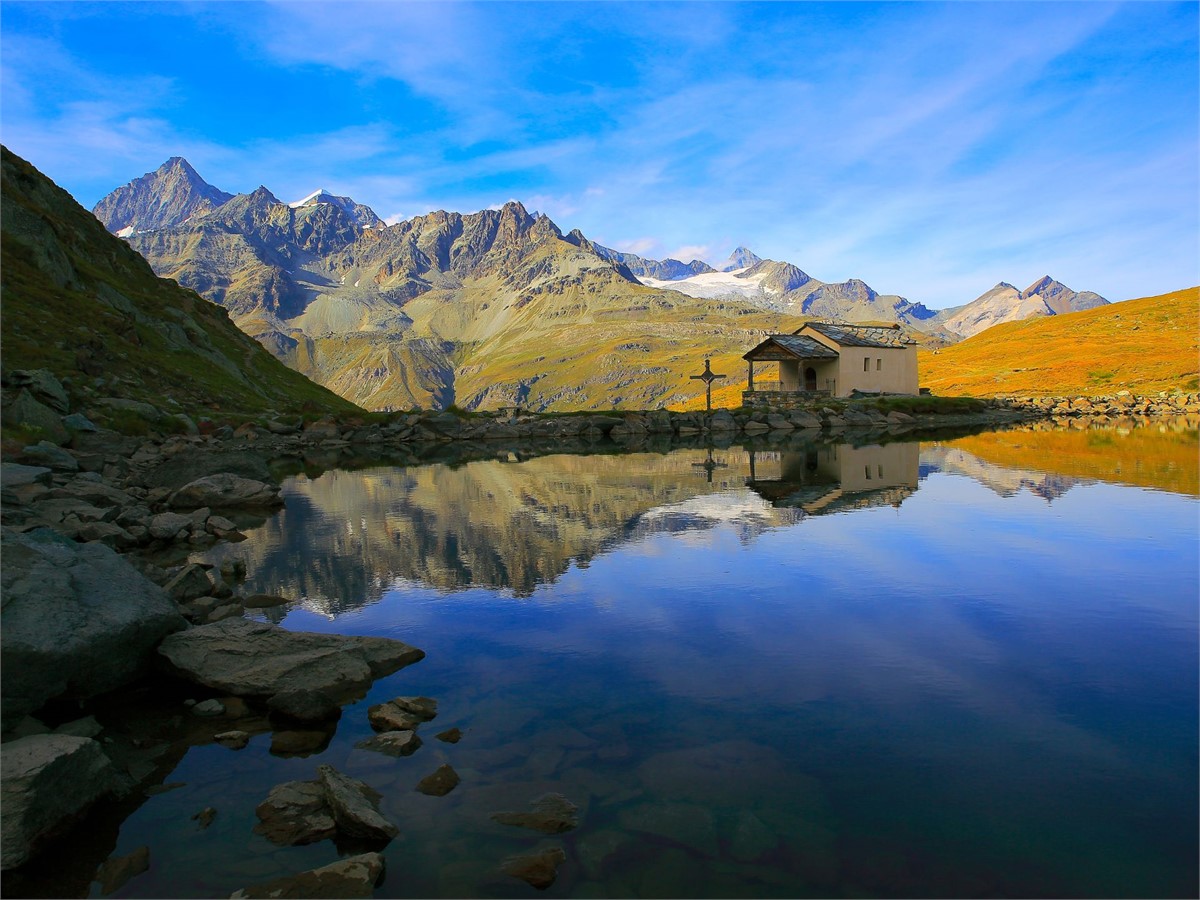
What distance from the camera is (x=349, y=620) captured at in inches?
626

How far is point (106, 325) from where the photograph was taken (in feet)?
220

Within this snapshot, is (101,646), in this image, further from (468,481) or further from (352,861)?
(468,481)

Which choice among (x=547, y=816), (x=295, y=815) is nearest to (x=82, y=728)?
(x=295, y=815)

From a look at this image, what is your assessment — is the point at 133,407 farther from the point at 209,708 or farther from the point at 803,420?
the point at 803,420

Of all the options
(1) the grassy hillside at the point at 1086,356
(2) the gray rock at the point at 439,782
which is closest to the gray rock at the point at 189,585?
(2) the gray rock at the point at 439,782

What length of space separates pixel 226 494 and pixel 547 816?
27830mm

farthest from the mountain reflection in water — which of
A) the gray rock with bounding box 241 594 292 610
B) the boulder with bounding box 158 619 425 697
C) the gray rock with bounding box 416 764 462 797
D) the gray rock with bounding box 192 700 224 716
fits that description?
the gray rock with bounding box 416 764 462 797

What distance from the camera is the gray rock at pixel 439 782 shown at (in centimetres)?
902

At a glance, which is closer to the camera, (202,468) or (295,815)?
(295,815)

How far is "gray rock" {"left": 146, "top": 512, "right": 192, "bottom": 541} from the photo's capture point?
2306cm

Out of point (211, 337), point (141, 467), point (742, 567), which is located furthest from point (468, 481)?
point (211, 337)

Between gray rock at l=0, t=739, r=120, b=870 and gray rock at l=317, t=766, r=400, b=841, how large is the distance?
2759 millimetres

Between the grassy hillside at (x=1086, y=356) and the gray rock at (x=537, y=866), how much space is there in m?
109

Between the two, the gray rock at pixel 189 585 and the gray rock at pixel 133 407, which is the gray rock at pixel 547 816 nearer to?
the gray rock at pixel 189 585
